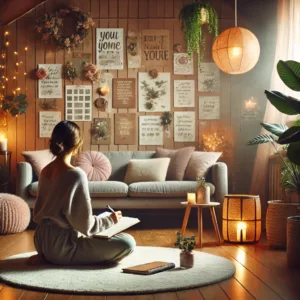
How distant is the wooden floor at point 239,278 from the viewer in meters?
3.04

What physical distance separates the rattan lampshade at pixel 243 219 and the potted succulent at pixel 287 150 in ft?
0.70

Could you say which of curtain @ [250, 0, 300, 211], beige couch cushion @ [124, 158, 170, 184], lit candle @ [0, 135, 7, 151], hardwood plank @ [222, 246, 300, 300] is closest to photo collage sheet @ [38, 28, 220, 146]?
lit candle @ [0, 135, 7, 151]

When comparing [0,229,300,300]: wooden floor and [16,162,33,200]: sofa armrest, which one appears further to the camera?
[16,162,33,200]: sofa armrest

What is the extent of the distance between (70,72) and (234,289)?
15.1ft

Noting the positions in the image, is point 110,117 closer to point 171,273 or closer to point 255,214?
point 255,214

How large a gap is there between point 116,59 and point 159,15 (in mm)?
773

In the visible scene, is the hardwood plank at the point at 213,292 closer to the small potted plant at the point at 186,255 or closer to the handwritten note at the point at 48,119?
the small potted plant at the point at 186,255

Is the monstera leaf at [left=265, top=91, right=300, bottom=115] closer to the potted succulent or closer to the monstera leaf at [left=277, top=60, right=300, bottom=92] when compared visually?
the potted succulent

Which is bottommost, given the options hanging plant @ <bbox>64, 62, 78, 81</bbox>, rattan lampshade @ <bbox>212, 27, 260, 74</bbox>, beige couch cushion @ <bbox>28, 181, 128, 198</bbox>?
beige couch cushion @ <bbox>28, 181, 128, 198</bbox>

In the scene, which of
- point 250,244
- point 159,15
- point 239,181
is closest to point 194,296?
point 250,244

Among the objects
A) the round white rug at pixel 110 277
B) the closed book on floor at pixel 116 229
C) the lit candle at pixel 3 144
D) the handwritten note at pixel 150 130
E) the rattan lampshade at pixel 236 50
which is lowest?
the round white rug at pixel 110 277

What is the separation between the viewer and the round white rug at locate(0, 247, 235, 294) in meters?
3.17

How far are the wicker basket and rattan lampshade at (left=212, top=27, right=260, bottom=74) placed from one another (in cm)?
253

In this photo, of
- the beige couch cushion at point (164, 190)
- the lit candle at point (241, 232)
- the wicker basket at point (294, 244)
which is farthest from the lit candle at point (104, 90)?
the wicker basket at point (294, 244)
